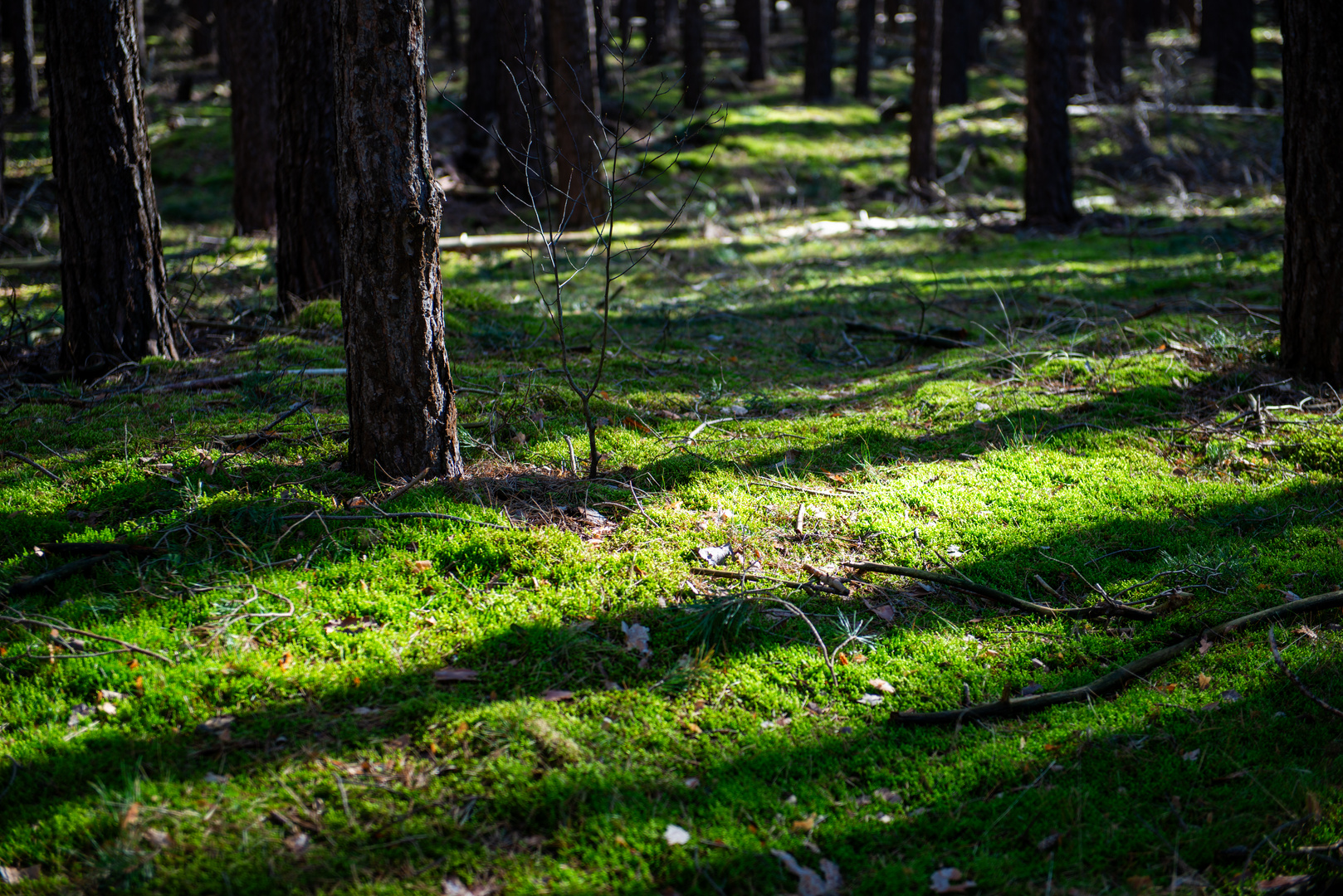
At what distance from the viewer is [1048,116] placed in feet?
39.3

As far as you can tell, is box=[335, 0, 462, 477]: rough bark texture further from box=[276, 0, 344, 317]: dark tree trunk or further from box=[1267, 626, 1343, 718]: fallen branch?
box=[1267, 626, 1343, 718]: fallen branch

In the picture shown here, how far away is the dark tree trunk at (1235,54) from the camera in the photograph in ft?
65.2

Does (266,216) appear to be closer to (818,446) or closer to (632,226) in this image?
(632,226)

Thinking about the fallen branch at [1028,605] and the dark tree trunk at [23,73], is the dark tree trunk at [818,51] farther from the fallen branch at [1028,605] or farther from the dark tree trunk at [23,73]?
the fallen branch at [1028,605]

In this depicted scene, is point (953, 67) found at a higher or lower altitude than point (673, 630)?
higher

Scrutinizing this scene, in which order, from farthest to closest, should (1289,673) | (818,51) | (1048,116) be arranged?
(818,51)
(1048,116)
(1289,673)

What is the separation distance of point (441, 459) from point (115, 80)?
3524 mm

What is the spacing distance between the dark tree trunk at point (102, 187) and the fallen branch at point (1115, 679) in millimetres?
5524

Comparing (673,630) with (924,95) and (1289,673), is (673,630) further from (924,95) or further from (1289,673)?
(924,95)

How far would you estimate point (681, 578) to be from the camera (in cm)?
377

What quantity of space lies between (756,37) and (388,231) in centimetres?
2129

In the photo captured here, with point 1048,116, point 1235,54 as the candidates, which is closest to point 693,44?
point 1048,116

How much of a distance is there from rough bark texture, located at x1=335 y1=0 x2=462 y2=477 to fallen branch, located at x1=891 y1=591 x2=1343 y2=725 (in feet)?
8.50

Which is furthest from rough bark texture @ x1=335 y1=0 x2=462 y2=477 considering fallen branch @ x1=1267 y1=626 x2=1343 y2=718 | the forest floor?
fallen branch @ x1=1267 y1=626 x2=1343 y2=718
